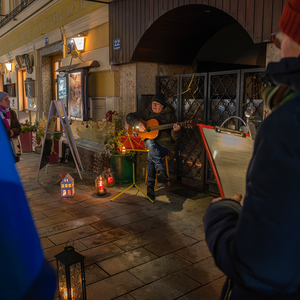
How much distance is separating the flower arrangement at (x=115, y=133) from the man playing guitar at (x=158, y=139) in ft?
3.35

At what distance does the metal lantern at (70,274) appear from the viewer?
7.66 feet

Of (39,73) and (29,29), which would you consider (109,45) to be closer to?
(39,73)

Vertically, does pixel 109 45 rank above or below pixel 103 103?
above

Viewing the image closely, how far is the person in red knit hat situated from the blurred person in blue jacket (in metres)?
0.54

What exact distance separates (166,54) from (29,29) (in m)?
7.69

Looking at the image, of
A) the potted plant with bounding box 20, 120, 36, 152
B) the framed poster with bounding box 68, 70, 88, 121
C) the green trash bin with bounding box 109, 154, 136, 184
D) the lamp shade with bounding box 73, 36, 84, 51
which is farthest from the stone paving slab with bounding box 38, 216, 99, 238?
the potted plant with bounding box 20, 120, 36, 152

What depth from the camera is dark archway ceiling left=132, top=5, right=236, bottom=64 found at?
5652 mm

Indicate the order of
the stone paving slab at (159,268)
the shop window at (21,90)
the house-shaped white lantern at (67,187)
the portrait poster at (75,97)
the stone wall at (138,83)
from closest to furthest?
the stone paving slab at (159,268) → the house-shaped white lantern at (67,187) → the stone wall at (138,83) → the portrait poster at (75,97) → the shop window at (21,90)

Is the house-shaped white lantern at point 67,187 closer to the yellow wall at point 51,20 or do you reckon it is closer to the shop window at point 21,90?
the yellow wall at point 51,20

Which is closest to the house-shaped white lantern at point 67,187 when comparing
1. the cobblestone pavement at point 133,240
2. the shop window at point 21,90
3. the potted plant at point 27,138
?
the cobblestone pavement at point 133,240

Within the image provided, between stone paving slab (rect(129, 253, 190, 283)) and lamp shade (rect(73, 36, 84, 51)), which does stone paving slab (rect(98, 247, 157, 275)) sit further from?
lamp shade (rect(73, 36, 84, 51))

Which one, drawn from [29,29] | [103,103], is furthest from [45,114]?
[103,103]

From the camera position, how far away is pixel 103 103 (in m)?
7.56

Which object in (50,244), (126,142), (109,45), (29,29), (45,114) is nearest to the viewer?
(50,244)
